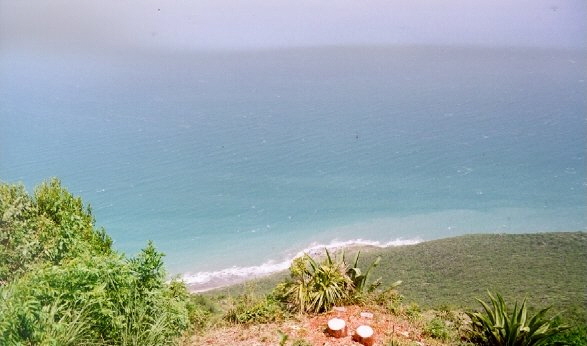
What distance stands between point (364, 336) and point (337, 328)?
1.29 ft

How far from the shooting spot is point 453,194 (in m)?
30.1

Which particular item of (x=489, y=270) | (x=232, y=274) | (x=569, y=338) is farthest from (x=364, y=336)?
(x=232, y=274)

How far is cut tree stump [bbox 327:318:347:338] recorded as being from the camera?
6.52m

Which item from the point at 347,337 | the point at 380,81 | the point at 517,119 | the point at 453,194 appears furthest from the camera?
the point at 380,81

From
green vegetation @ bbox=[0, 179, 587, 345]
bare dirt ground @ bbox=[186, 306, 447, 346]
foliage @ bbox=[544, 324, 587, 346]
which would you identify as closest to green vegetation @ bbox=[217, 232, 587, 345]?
green vegetation @ bbox=[0, 179, 587, 345]

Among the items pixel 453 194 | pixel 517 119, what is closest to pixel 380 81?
pixel 517 119

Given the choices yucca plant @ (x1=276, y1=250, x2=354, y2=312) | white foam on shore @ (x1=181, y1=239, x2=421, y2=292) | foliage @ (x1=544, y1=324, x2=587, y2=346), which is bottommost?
foliage @ (x1=544, y1=324, x2=587, y2=346)

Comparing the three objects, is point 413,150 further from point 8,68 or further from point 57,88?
point 8,68

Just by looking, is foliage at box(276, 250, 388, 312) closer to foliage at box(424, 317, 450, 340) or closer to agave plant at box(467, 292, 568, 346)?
foliage at box(424, 317, 450, 340)

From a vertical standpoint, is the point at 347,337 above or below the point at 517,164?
below

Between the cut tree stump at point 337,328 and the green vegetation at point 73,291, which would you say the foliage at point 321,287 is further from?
the green vegetation at point 73,291

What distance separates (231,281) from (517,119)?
30388 millimetres

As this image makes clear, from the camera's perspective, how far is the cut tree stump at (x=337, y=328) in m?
6.52

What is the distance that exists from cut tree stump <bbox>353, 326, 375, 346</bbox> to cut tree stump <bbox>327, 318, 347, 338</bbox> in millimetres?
191
